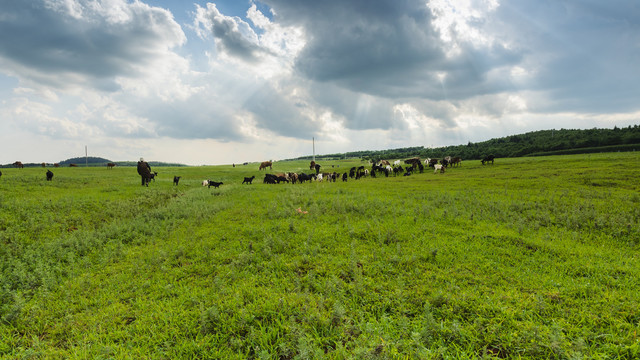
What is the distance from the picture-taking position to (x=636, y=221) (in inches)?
432

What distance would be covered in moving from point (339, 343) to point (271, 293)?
7.93 feet

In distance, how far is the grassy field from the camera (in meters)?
4.73

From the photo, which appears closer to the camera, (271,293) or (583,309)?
(583,309)

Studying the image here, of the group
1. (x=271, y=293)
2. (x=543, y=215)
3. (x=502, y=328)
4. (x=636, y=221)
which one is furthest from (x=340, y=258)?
(x=636, y=221)

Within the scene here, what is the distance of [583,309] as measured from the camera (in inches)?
205

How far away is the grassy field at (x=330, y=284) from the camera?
473cm

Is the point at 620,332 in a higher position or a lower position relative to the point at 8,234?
lower

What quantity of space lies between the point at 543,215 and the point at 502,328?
33.5ft

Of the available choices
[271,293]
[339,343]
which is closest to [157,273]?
[271,293]

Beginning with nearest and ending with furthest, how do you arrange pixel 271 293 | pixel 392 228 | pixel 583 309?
pixel 583 309 → pixel 271 293 → pixel 392 228

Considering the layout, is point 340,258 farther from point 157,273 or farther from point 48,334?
point 48,334

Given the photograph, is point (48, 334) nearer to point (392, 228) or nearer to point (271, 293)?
point (271, 293)

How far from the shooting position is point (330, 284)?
638 cm

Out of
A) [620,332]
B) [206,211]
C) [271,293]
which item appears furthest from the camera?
[206,211]
